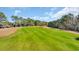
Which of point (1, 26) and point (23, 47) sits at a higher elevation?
point (1, 26)

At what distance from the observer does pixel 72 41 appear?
109 inches

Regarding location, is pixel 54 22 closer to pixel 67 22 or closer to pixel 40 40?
pixel 67 22

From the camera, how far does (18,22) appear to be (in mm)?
2850

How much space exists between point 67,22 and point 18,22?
62cm

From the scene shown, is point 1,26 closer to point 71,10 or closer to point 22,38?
point 22,38

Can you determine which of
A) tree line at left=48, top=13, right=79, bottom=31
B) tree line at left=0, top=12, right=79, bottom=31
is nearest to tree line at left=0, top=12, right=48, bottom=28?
tree line at left=0, top=12, right=79, bottom=31

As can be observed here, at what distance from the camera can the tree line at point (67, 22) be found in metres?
2.83

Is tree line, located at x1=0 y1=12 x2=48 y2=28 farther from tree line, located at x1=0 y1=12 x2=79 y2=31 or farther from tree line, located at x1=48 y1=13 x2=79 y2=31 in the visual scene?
tree line, located at x1=48 y1=13 x2=79 y2=31

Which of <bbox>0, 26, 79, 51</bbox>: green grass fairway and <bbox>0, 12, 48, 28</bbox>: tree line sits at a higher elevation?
<bbox>0, 12, 48, 28</bbox>: tree line

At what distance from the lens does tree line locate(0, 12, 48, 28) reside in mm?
2813

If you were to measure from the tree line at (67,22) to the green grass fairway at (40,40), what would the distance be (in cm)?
6

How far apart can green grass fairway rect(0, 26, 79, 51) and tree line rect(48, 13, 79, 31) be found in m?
0.06
